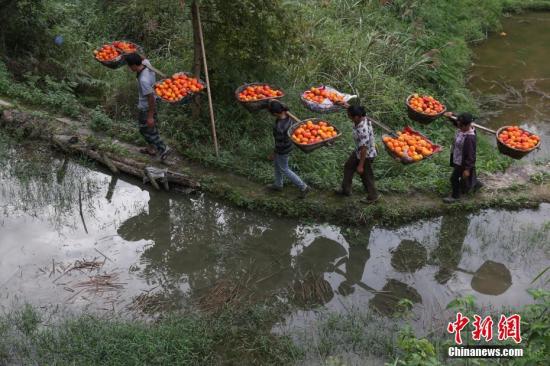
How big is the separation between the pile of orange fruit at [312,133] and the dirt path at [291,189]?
952 millimetres

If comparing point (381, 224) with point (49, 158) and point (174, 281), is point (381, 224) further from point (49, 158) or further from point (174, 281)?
point (49, 158)

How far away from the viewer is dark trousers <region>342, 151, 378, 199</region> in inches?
301

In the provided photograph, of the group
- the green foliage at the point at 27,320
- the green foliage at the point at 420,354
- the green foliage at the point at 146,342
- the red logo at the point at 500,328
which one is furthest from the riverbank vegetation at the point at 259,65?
the green foliage at the point at 420,354

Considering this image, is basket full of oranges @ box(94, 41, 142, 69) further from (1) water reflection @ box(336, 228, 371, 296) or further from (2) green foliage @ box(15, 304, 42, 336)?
(1) water reflection @ box(336, 228, 371, 296)

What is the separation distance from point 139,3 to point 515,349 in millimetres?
6820

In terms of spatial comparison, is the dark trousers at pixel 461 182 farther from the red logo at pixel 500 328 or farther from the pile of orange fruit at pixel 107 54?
the pile of orange fruit at pixel 107 54

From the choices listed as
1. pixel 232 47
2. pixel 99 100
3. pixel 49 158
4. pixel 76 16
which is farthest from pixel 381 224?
pixel 76 16

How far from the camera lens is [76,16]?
13117 millimetres

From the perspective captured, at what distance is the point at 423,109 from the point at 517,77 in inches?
260

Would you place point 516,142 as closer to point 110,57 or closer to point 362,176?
point 362,176

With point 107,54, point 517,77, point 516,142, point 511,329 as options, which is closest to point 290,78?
point 107,54

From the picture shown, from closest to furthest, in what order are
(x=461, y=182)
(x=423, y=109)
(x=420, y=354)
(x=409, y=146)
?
1. (x=420, y=354)
2. (x=409, y=146)
3. (x=461, y=182)
4. (x=423, y=109)

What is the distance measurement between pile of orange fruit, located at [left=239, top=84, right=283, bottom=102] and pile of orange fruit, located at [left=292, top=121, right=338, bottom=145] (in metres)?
0.88

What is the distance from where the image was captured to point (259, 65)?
353 inches
